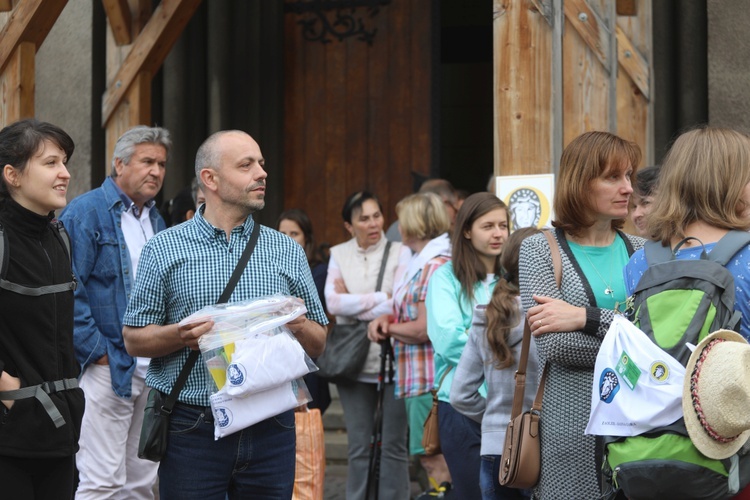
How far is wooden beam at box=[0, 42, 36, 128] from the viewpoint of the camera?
728 cm

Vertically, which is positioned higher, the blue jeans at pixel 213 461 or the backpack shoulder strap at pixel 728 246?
the backpack shoulder strap at pixel 728 246

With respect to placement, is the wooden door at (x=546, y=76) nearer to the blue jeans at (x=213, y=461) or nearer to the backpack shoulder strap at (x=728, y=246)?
the blue jeans at (x=213, y=461)

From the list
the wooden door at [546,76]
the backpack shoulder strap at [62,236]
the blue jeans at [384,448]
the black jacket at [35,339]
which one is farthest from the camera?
the blue jeans at [384,448]

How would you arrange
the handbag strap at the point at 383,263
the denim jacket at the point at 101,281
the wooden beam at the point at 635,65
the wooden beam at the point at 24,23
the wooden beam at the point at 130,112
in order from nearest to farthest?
the denim jacket at the point at 101,281 → the wooden beam at the point at 635,65 → the wooden beam at the point at 24,23 → the handbag strap at the point at 383,263 → the wooden beam at the point at 130,112

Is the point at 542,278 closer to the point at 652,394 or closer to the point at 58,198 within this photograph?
the point at 652,394

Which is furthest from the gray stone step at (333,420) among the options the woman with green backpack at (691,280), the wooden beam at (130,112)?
the woman with green backpack at (691,280)

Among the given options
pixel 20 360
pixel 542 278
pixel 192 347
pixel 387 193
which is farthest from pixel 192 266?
pixel 387 193

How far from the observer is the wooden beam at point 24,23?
7.21m

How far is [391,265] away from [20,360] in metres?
3.81

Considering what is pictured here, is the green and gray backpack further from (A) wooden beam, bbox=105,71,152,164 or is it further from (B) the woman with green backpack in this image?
(A) wooden beam, bbox=105,71,152,164

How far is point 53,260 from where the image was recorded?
413 cm

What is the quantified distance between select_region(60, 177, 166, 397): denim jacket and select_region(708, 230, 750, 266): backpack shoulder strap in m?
3.15

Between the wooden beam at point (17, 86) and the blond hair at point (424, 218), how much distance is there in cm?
242

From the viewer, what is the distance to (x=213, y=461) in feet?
13.6
